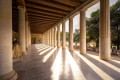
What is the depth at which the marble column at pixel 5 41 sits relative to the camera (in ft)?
12.7

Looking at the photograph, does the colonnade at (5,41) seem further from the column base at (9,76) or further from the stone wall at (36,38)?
the stone wall at (36,38)

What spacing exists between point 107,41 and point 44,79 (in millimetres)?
7728

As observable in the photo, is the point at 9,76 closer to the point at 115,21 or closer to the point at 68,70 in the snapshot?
the point at 68,70

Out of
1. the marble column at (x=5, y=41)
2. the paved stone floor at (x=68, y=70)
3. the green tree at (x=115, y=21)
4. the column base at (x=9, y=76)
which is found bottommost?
the paved stone floor at (x=68, y=70)

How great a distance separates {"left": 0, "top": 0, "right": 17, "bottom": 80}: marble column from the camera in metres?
3.86

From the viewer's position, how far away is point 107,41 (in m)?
8.33

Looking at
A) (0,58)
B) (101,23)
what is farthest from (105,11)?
(0,58)

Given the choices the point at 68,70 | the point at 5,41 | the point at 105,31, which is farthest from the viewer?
the point at 105,31

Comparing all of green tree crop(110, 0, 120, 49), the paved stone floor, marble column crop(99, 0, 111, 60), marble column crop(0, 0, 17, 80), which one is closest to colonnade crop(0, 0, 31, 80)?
marble column crop(0, 0, 17, 80)

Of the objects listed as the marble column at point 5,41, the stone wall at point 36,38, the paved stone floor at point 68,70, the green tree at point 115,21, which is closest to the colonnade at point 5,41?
the marble column at point 5,41

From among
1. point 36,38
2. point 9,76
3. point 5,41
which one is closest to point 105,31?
point 5,41

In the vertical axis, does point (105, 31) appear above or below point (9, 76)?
above

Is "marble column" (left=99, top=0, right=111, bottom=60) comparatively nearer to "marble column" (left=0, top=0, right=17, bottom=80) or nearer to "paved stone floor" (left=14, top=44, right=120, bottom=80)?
"paved stone floor" (left=14, top=44, right=120, bottom=80)

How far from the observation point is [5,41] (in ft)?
13.0
